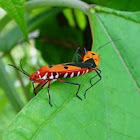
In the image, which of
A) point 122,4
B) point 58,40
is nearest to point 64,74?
point 122,4

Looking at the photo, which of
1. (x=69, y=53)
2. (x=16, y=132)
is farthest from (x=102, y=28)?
(x=69, y=53)

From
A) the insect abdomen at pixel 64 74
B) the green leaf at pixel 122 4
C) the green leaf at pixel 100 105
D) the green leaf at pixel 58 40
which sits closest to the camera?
the green leaf at pixel 100 105

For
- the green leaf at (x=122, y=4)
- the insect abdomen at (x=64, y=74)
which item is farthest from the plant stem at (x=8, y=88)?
the green leaf at (x=122, y=4)

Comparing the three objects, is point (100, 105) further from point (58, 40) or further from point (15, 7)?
point (58, 40)

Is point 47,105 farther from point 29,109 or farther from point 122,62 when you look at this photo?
point 122,62

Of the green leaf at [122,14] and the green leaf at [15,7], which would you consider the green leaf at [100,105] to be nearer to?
the green leaf at [122,14]

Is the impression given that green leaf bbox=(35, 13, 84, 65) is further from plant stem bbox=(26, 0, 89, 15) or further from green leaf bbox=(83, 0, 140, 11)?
plant stem bbox=(26, 0, 89, 15)

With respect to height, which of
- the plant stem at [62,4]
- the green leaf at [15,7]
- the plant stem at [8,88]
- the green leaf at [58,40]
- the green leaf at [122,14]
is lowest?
the green leaf at [58,40]

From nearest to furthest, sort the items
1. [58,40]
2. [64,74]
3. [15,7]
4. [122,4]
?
[15,7] → [64,74] → [122,4] → [58,40]
